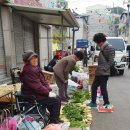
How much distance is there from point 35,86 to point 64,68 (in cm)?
210

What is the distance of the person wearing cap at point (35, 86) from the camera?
502 centimetres

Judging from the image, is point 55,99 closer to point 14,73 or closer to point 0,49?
point 14,73

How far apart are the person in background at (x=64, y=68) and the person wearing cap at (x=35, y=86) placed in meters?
1.72

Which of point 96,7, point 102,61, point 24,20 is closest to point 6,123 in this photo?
point 102,61

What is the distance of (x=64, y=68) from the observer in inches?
276

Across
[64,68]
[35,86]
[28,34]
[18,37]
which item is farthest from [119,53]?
[35,86]

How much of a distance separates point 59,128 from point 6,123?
38.4 inches

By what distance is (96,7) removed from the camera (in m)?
41.8

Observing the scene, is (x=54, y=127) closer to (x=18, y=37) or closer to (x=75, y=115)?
(x=75, y=115)

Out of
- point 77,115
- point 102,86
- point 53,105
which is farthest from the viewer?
point 102,86

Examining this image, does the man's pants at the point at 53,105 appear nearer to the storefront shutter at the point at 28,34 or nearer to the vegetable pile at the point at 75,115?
the vegetable pile at the point at 75,115

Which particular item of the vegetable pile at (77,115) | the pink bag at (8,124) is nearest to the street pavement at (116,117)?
the vegetable pile at (77,115)

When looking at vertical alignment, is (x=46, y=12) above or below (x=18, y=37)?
above

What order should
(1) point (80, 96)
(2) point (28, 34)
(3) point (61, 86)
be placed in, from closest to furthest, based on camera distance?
A: (3) point (61, 86), (1) point (80, 96), (2) point (28, 34)
